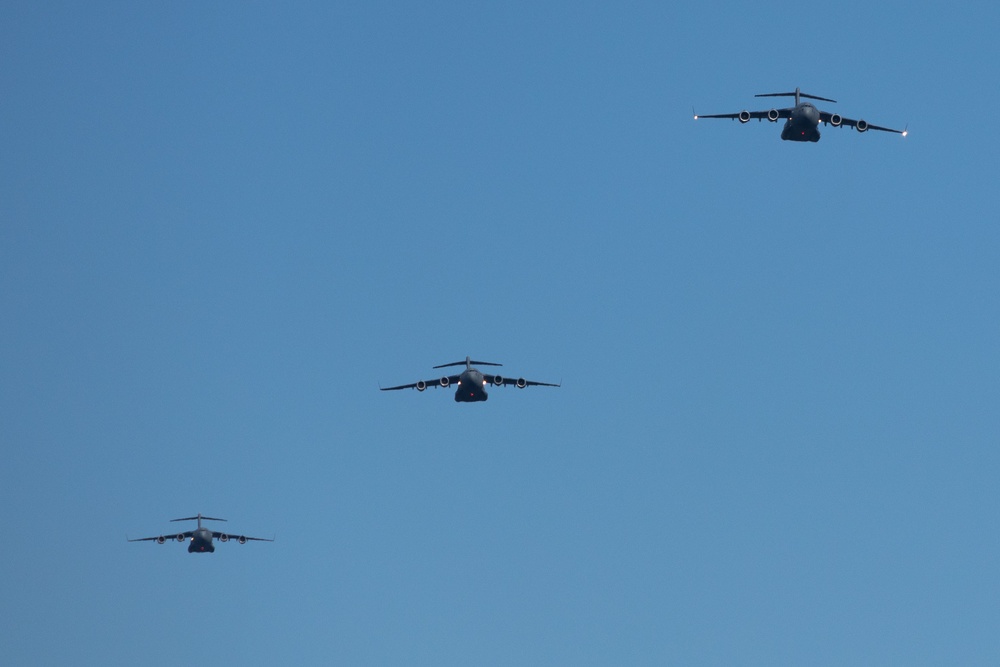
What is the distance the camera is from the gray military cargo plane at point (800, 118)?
5551 inches

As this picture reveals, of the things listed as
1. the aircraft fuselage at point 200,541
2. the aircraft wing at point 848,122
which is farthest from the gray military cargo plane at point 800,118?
the aircraft fuselage at point 200,541


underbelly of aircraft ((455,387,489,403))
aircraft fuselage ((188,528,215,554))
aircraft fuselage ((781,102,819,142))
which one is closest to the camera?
aircraft fuselage ((781,102,819,142))

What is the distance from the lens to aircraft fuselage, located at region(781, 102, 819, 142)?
14075 cm

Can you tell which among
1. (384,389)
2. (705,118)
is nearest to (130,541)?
(384,389)

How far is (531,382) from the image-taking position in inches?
6540

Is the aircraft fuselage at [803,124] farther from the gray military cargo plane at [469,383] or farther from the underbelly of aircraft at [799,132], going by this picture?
the gray military cargo plane at [469,383]

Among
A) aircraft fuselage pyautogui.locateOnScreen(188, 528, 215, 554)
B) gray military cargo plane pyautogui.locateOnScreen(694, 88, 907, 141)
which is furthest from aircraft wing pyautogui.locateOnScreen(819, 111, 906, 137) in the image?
aircraft fuselage pyautogui.locateOnScreen(188, 528, 215, 554)

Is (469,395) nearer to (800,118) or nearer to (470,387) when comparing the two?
(470,387)

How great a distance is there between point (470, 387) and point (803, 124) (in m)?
36.3

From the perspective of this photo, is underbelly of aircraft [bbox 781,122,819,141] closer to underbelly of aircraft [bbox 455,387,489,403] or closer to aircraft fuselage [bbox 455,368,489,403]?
aircraft fuselage [bbox 455,368,489,403]

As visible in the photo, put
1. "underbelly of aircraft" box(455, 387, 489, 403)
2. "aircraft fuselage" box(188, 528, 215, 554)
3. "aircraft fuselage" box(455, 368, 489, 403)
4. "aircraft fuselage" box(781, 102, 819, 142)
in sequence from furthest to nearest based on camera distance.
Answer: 1. "aircraft fuselage" box(188, 528, 215, 554)
2. "underbelly of aircraft" box(455, 387, 489, 403)
3. "aircraft fuselage" box(455, 368, 489, 403)
4. "aircraft fuselage" box(781, 102, 819, 142)

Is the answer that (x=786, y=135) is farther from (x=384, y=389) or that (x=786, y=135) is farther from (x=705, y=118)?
(x=384, y=389)

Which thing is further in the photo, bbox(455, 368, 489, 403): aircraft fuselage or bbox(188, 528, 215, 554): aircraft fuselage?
bbox(188, 528, 215, 554): aircraft fuselage

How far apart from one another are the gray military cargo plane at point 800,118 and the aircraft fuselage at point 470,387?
29968 millimetres
